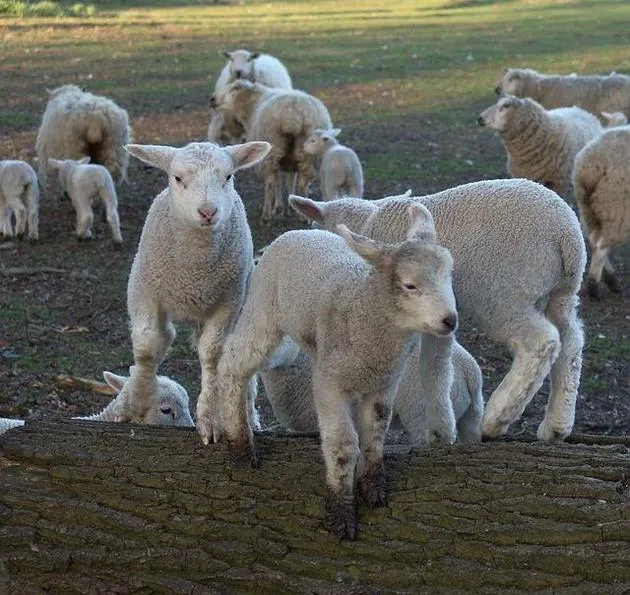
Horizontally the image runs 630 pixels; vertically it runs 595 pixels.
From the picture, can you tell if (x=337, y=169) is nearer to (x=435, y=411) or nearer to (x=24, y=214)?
(x=24, y=214)

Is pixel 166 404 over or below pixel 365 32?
over

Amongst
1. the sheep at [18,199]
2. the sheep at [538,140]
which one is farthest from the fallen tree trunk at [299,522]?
the sheep at [538,140]

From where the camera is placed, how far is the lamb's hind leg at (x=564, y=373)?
4930 mm

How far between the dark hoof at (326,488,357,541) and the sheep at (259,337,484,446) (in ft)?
4.02

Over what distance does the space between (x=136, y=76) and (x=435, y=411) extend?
17.2 meters

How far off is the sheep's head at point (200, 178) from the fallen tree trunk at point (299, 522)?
96 cm

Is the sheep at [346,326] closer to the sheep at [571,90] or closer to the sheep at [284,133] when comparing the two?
the sheep at [284,133]

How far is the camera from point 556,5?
38406mm

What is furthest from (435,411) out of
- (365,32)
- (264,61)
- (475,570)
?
(365,32)

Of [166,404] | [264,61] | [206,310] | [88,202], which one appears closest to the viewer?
[206,310]

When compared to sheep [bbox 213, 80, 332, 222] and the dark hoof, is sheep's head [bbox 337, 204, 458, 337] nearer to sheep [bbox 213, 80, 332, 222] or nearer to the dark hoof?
the dark hoof

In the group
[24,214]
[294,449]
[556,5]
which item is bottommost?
[556,5]

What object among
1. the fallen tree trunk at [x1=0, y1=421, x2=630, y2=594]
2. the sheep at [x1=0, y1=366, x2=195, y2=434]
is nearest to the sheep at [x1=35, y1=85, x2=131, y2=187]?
the sheep at [x1=0, y1=366, x2=195, y2=434]

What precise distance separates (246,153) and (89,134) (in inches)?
305
